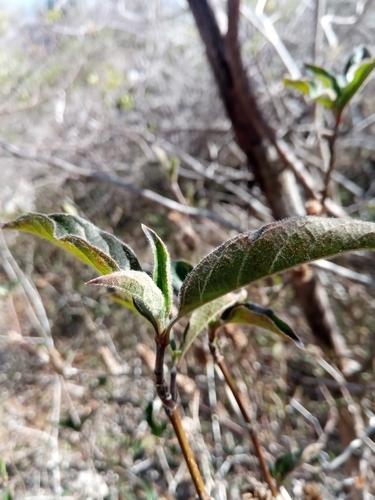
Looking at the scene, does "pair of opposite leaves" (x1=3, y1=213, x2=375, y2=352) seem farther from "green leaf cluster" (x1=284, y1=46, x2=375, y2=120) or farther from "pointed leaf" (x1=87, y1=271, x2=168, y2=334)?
"green leaf cluster" (x1=284, y1=46, x2=375, y2=120)

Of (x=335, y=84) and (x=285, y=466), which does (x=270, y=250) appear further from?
(x=335, y=84)

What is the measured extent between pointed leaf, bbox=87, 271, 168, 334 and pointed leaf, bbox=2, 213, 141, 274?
29 mm

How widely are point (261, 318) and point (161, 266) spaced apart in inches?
5.2

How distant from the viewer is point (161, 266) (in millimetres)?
397

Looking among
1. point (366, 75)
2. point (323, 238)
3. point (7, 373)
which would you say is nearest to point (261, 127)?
point (366, 75)

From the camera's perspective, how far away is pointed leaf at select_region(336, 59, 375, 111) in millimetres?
689

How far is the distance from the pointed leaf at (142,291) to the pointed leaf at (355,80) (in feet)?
1.94

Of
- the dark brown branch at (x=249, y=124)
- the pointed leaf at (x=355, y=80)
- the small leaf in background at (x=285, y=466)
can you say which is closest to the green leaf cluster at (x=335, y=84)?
the pointed leaf at (x=355, y=80)

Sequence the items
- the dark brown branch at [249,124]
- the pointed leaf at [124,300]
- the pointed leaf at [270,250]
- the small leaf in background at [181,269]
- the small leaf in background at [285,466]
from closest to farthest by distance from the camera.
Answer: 1. the pointed leaf at [270,250]
2. the pointed leaf at [124,300]
3. the small leaf in background at [181,269]
4. the small leaf in background at [285,466]
5. the dark brown branch at [249,124]

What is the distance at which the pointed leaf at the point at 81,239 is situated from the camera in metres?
0.34

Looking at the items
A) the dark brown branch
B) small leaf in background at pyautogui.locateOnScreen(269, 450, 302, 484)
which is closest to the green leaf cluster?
the dark brown branch

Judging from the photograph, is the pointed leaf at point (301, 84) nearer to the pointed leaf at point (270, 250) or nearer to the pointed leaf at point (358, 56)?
the pointed leaf at point (358, 56)

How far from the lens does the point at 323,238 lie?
30 cm

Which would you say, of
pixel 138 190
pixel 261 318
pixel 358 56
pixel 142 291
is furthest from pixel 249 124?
pixel 142 291
